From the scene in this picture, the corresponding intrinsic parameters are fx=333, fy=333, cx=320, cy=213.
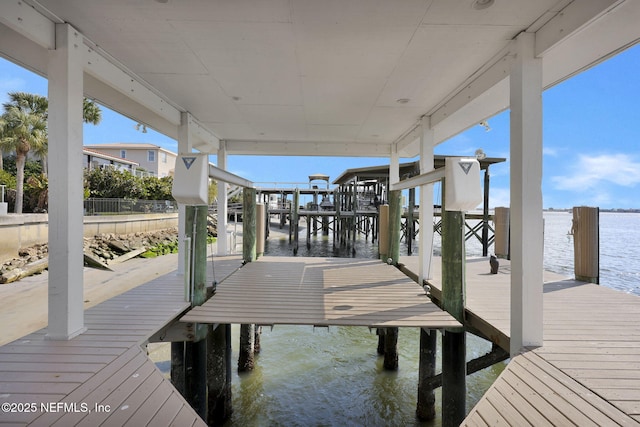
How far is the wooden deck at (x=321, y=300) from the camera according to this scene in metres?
3.38

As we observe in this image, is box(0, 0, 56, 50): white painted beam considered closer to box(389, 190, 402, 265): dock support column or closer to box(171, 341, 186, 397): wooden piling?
box(171, 341, 186, 397): wooden piling

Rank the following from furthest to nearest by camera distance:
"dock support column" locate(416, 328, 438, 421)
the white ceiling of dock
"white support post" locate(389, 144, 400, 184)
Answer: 1. "white support post" locate(389, 144, 400, 184)
2. "dock support column" locate(416, 328, 438, 421)
3. the white ceiling of dock

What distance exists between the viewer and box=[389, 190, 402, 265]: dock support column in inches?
242

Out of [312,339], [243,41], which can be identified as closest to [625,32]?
[243,41]

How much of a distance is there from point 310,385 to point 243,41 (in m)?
4.92

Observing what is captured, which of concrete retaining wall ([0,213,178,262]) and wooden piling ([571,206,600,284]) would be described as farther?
concrete retaining wall ([0,213,178,262])

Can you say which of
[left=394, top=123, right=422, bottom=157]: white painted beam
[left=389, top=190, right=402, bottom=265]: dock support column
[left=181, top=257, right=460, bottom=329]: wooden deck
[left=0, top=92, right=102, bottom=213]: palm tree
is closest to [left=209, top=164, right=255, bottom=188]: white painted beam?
[left=181, top=257, right=460, bottom=329]: wooden deck

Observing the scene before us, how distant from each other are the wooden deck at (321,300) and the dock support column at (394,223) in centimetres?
46

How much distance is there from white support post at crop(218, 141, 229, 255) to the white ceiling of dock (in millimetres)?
2376

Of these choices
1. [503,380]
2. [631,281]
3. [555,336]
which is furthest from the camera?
[631,281]

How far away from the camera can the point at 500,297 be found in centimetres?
423

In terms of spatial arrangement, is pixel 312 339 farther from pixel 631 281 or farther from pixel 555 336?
pixel 631 281

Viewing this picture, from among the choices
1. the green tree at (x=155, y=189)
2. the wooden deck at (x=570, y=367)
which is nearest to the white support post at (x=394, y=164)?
the wooden deck at (x=570, y=367)

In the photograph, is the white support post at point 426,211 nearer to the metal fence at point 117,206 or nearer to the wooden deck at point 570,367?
the wooden deck at point 570,367
